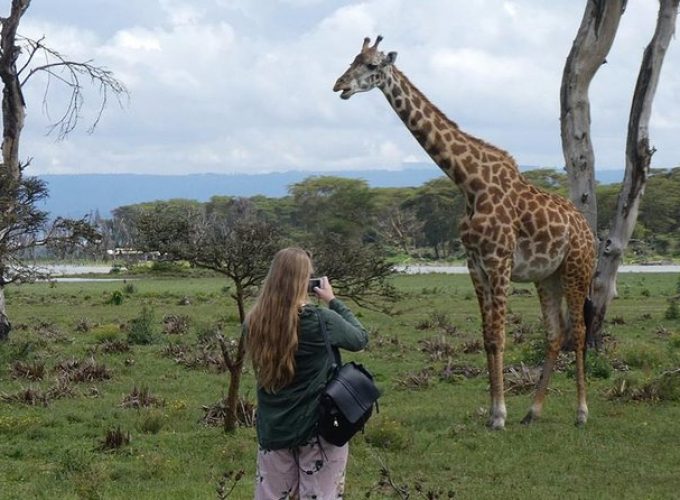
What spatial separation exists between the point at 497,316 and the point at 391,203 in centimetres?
7985

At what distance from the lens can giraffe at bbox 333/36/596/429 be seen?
34.1 ft

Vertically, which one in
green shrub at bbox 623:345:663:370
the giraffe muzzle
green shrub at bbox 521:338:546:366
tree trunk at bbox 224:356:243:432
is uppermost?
the giraffe muzzle

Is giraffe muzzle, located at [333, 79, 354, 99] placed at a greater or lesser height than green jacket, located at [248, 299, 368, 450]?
greater

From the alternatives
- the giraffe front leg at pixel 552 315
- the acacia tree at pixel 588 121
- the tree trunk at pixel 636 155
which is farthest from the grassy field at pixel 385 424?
the acacia tree at pixel 588 121

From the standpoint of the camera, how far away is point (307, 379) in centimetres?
536

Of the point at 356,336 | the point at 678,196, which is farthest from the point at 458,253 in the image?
the point at 356,336

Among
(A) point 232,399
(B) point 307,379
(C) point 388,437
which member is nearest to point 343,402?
(B) point 307,379

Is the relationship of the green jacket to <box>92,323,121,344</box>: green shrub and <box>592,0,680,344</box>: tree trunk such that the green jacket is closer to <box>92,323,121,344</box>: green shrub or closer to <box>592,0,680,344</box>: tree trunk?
<box>592,0,680,344</box>: tree trunk

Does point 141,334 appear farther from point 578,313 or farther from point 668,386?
point 668,386

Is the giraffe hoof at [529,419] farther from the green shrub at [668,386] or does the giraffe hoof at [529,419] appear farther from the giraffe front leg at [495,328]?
the green shrub at [668,386]

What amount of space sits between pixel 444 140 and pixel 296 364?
19.4ft

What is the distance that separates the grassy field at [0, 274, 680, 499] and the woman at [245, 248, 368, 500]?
0.42m

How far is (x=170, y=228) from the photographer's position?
13.1 metres

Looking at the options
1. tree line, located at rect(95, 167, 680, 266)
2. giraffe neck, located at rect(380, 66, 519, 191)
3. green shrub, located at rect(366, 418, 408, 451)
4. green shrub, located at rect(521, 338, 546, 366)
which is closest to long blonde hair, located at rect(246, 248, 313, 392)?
green shrub, located at rect(366, 418, 408, 451)
